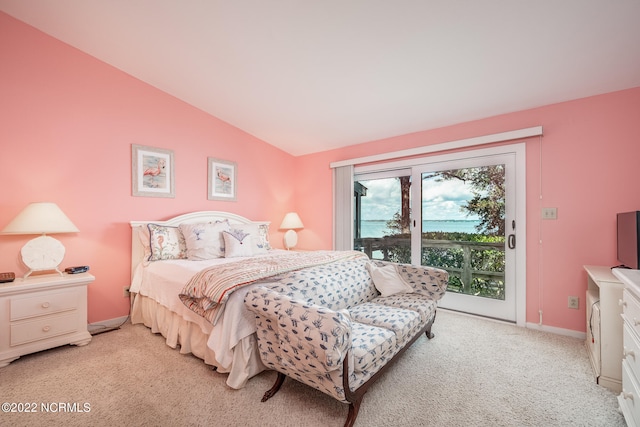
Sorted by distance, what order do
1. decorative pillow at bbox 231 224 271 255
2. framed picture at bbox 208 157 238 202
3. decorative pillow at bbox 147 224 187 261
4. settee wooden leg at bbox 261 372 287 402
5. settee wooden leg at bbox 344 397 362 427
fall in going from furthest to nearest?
framed picture at bbox 208 157 238 202, decorative pillow at bbox 231 224 271 255, decorative pillow at bbox 147 224 187 261, settee wooden leg at bbox 261 372 287 402, settee wooden leg at bbox 344 397 362 427

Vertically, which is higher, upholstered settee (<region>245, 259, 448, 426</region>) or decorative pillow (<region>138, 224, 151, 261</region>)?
decorative pillow (<region>138, 224, 151, 261</region>)

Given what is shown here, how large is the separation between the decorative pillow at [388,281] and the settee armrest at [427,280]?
0.05 metres

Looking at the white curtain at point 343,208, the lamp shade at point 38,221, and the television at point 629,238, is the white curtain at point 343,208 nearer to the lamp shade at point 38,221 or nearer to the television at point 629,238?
the television at point 629,238

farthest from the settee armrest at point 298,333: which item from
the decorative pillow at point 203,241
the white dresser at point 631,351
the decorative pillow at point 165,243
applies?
the decorative pillow at point 165,243

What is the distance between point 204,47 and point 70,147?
63.4 inches

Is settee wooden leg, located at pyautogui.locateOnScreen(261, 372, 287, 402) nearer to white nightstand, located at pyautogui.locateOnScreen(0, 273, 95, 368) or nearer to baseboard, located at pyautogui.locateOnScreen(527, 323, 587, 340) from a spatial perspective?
white nightstand, located at pyautogui.locateOnScreen(0, 273, 95, 368)

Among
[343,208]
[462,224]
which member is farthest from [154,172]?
[462,224]

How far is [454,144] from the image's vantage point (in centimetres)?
313

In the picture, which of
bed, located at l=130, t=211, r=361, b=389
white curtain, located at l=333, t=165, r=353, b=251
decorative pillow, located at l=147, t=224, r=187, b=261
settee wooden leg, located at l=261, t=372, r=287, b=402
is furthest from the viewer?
white curtain, located at l=333, t=165, r=353, b=251

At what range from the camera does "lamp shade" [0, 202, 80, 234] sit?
2.16 metres

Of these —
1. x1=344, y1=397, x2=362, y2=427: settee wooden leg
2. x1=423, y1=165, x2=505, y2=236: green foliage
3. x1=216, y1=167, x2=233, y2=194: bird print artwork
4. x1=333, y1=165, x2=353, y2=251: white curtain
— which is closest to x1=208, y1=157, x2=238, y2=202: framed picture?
x1=216, y1=167, x2=233, y2=194: bird print artwork

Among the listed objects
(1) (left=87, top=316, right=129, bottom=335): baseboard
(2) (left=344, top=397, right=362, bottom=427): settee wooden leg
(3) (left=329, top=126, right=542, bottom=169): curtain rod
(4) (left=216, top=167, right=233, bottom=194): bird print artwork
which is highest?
(3) (left=329, top=126, right=542, bottom=169): curtain rod

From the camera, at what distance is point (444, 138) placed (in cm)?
326

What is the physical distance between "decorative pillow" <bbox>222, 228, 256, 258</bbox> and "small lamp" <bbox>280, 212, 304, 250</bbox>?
118 centimetres
